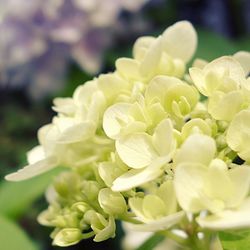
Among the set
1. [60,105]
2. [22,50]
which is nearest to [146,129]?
[60,105]

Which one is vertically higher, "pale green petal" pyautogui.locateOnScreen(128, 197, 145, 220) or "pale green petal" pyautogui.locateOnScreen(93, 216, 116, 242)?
"pale green petal" pyautogui.locateOnScreen(128, 197, 145, 220)

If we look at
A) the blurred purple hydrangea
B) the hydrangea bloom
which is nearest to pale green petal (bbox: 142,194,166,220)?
the hydrangea bloom

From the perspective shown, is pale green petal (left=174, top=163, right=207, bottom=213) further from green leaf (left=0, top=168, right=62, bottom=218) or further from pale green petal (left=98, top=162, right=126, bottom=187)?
green leaf (left=0, top=168, right=62, bottom=218)

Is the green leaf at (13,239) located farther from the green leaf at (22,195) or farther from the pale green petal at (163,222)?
the pale green petal at (163,222)

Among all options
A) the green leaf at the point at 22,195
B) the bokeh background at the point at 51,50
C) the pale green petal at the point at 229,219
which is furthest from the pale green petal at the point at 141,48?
the bokeh background at the point at 51,50

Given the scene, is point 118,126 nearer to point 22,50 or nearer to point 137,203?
point 137,203

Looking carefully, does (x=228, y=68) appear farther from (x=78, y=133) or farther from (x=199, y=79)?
(x=78, y=133)
